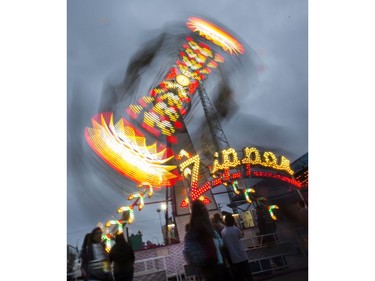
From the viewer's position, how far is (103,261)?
341cm

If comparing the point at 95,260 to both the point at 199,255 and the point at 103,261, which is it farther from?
the point at 199,255

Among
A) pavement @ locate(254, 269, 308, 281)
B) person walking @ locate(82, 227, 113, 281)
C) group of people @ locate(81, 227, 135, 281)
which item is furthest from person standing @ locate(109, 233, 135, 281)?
pavement @ locate(254, 269, 308, 281)

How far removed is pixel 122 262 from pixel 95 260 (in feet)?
1.10

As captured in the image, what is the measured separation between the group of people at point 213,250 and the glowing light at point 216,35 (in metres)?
3.96

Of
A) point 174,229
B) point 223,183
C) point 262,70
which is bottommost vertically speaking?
point 174,229

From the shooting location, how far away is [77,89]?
178 inches

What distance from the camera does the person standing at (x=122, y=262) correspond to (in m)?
3.46

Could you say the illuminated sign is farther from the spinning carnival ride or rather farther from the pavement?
the pavement

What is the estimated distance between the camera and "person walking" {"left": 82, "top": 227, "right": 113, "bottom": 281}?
3.25 meters

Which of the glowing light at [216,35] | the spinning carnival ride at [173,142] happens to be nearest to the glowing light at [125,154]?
the spinning carnival ride at [173,142]

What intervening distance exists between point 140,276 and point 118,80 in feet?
12.7

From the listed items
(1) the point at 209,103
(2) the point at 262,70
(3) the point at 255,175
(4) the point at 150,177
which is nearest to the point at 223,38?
(2) the point at 262,70

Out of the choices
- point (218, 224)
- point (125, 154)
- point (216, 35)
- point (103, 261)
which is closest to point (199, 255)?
point (218, 224)
